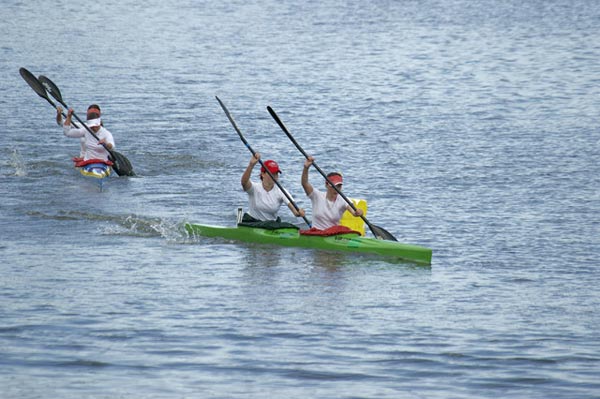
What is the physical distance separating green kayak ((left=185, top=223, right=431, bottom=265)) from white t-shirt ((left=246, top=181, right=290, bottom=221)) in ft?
1.11

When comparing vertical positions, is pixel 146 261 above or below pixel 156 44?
below

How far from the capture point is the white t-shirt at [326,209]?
21703 mm

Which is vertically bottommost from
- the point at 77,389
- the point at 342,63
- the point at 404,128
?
the point at 77,389

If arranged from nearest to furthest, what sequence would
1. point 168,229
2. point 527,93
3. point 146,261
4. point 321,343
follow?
Answer: point 321,343 < point 146,261 < point 168,229 < point 527,93

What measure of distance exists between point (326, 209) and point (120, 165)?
8280mm

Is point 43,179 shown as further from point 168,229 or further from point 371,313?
point 371,313

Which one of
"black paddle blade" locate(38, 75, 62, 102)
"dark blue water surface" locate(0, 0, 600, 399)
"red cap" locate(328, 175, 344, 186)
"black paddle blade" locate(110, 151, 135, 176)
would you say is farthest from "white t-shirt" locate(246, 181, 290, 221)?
"black paddle blade" locate(38, 75, 62, 102)

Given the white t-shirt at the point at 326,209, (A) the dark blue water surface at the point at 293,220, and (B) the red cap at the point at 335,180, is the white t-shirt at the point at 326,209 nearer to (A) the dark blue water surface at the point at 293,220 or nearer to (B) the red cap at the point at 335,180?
(B) the red cap at the point at 335,180

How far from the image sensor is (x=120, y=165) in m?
28.5

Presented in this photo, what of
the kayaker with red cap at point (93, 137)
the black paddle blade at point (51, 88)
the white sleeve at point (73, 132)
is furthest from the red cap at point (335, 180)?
the black paddle blade at point (51, 88)

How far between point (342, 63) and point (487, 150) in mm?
19998

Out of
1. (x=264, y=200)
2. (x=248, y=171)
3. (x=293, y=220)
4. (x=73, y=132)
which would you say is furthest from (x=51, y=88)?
(x=248, y=171)

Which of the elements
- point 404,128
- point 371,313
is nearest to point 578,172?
point 404,128

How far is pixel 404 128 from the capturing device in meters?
38.0
